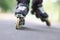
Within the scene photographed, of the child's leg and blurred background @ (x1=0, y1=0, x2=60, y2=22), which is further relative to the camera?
blurred background @ (x1=0, y1=0, x2=60, y2=22)

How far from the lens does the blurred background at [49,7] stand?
2.44 meters

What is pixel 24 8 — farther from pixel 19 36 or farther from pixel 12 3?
pixel 12 3

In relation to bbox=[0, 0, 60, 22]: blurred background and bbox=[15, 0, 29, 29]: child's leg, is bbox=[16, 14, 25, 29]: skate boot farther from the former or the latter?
bbox=[0, 0, 60, 22]: blurred background

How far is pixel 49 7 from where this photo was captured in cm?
257

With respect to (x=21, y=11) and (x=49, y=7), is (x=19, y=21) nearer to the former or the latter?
(x=21, y=11)

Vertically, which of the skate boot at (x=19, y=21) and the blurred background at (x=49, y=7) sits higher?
the blurred background at (x=49, y=7)

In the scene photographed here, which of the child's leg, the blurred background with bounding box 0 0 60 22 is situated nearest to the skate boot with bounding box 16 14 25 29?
the child's leg

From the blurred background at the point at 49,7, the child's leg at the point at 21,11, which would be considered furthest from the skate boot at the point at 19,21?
the blurred background at the point at 49,7

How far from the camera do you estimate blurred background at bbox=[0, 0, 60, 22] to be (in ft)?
8.01

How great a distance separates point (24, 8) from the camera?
1.61m

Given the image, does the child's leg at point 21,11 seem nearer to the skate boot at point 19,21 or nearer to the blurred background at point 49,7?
the skate boot at point 19,21

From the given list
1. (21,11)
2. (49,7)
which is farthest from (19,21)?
(49,7)

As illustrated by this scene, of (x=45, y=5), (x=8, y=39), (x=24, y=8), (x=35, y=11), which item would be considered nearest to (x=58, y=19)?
(x=45, y=5)

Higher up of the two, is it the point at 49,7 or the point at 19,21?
the point at 49,7
